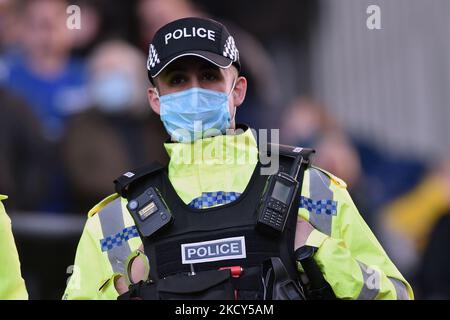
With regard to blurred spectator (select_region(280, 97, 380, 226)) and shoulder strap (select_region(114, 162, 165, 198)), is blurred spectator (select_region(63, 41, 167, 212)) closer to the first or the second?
blurred spectator (select_region(280, 97, 380, 226))

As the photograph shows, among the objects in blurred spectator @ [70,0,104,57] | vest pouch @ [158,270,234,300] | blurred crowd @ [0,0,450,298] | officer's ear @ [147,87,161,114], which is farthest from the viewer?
blurred spectator @ [70,0,104,57]

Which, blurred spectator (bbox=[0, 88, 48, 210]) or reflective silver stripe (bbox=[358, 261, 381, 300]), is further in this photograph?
blurred spectator (bbox=[0, 88, 48, 210])

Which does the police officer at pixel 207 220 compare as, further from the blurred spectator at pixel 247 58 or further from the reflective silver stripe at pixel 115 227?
the blurred spectator at pixel 247 58

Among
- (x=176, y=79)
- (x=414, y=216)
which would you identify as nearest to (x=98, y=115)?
(x=414, y=216)

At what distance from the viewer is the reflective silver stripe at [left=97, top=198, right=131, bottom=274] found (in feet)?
18.8

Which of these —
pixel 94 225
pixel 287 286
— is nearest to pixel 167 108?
pixel 94 225

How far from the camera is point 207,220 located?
→ 18.6 feet

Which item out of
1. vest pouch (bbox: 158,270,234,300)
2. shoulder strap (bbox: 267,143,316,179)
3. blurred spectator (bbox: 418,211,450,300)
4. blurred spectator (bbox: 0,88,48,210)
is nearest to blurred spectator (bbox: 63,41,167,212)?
blurred spectator (bbox: 0,88,48,210)

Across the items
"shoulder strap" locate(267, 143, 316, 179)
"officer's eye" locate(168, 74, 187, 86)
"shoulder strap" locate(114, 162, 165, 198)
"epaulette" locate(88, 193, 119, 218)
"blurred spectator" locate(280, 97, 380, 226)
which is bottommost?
"blurred spectator" locate(280, 97, 380, 226)

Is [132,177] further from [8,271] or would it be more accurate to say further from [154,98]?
[8,271]

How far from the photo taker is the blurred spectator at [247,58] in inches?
402

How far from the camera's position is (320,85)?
13.2 metres
